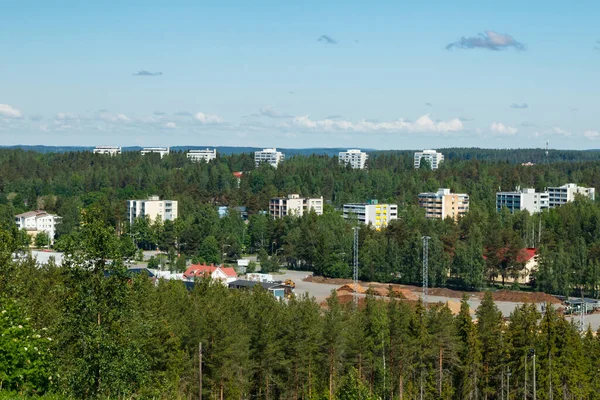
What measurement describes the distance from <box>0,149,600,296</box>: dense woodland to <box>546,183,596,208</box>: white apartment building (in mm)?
3249

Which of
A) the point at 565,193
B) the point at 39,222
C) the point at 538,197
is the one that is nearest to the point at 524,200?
the point at 538,197

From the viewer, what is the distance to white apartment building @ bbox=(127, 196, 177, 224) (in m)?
65.2

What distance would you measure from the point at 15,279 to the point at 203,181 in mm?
66737

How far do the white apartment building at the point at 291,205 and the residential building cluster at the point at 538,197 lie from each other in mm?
14523

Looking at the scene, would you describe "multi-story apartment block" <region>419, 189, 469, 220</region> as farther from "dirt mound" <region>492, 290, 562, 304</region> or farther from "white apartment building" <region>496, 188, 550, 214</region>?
"dirt mound" <region>492, 290, 562, 304</region>

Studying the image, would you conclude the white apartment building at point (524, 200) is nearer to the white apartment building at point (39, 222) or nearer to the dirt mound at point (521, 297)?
the dirt mound at point (521, 297)

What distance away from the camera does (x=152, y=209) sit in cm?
6550

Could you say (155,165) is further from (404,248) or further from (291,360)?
(291,360)

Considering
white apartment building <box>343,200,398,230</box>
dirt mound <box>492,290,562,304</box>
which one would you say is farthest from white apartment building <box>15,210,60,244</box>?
dirt mound <box>492,290,562,304</box>

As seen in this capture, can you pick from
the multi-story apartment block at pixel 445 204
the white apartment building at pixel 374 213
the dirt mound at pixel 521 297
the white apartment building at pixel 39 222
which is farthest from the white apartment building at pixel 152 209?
the dirt mound at pixel 521 297

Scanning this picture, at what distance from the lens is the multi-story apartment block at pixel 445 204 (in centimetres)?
6912

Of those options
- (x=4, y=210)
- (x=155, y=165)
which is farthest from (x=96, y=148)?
(x=4, y=210)

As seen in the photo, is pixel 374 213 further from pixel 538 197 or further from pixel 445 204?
pixel 538 197

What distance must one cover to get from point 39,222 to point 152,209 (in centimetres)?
787
